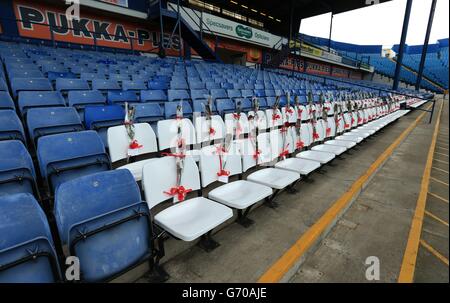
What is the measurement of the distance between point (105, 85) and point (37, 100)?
61.5 inches

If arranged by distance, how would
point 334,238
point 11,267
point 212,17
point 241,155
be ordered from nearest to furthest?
point 11,267, point 334,238, point 241,155, point 212,17

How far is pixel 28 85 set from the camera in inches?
138

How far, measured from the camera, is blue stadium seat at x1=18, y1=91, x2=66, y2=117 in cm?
287

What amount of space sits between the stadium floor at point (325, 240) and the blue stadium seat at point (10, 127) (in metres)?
1.74

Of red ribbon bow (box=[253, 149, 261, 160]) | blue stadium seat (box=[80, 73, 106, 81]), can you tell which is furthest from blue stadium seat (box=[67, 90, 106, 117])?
red ribbon bow (box=[253, 149, 261, 160])

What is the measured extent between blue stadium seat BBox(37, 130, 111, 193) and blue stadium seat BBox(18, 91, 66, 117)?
1.26 m

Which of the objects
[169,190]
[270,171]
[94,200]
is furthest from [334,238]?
[94,200]

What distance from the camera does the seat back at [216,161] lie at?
239cm

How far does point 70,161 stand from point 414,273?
9.57 feet

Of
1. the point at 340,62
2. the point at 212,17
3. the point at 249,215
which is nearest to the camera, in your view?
the point at 249,215

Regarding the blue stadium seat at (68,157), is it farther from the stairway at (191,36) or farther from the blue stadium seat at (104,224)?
the stairway at (191,36)

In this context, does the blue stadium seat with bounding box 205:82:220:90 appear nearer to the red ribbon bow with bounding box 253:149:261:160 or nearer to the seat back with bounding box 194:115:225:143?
the seat back with bounding box 194:115:225:143
